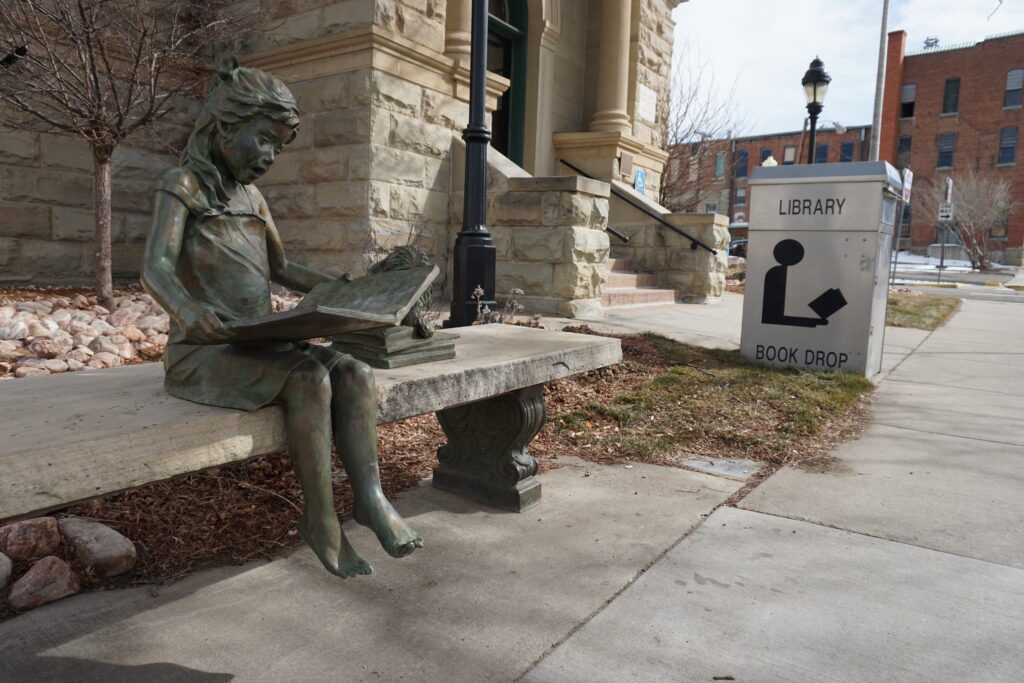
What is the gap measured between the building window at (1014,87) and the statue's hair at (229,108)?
181 feet

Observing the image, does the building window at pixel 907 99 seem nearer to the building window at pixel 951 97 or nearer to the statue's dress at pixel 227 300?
the building window at pixel 951 97

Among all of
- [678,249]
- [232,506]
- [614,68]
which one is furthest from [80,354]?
[614,68]

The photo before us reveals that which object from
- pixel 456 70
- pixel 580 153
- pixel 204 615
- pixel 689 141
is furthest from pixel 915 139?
pixel 204 615

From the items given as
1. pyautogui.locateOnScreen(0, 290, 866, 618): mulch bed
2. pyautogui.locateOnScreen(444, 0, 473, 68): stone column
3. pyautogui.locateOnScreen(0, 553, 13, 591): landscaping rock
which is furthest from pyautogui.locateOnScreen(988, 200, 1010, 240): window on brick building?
pyautogui.locateOnScreen(0, 553, 13, 591): landscaping rock

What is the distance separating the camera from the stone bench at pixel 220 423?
5.06 feet

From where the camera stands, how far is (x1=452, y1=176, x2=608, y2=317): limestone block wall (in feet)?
25.8

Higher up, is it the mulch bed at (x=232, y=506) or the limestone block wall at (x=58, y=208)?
the limestone block wall at (x=58, y=208)

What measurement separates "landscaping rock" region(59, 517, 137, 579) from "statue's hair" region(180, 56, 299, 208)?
1277mm

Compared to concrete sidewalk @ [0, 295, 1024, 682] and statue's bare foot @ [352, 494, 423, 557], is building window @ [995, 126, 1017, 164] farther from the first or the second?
statue's bare foot @ [352, 494, 423, 557]

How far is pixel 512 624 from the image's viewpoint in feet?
7.23

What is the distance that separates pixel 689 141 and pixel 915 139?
122ft

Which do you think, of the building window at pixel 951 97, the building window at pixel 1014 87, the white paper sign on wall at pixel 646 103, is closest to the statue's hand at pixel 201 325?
the white paper sign on wall at pixel 646 103

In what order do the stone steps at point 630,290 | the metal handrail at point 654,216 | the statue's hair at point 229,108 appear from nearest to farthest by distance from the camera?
the statue's hair at point 229,108 → the stone steps at point 630,290 → the metal handrail at point 654,216

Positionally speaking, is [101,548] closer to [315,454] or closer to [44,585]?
[44,585]
